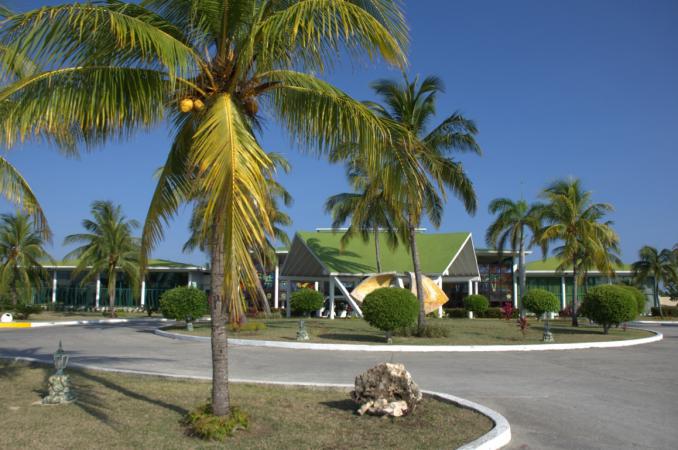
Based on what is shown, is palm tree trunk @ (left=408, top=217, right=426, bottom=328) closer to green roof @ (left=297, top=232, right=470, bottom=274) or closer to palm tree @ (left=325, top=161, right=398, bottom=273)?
palm tree @ (left=325, top=161, right=398, bottom=273)

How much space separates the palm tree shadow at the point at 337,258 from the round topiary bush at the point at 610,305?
14.2m

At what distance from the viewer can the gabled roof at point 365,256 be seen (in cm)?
3550

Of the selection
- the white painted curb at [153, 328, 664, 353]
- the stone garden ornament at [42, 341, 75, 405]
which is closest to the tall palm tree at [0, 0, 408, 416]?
the stone garden ornament at [42, 341, 75, 405]

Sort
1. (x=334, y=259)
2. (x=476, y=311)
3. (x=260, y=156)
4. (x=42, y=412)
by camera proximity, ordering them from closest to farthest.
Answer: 1. (x=260, y=156)
2. (x=42, y=412)
3. (x=334, y=259)
4. (x=476, y=311)

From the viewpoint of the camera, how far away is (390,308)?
18.9 m

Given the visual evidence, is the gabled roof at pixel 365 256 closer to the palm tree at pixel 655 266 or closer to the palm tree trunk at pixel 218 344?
the palm tree at pixel 655 266

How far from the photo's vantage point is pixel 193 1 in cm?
696

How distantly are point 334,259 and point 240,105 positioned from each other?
95.5 ft

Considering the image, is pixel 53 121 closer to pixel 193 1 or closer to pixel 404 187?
pixel 193 1

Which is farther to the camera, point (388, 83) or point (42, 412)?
point (388, 83)

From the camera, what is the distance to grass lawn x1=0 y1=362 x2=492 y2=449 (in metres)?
6.64

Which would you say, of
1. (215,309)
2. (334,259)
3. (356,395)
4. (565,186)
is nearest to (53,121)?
(215,309)

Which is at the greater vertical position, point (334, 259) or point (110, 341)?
point (334, 259)

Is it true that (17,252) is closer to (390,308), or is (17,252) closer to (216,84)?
(390,308)
